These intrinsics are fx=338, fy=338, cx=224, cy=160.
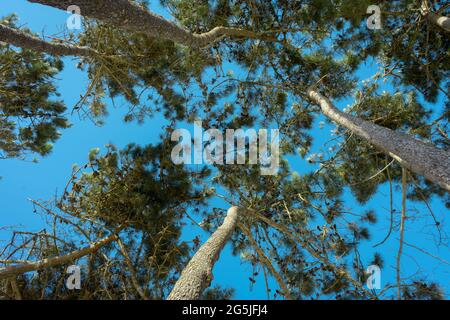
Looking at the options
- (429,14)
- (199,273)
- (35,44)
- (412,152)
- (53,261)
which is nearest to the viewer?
(199,273)

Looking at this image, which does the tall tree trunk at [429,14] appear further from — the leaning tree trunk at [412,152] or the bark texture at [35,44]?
the bark texture at [35,44]

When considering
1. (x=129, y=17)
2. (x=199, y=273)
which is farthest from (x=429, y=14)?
(x=199, y=273)

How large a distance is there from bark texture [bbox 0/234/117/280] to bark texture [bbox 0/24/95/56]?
237 centimetres

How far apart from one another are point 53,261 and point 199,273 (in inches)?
78.2

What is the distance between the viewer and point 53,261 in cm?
370

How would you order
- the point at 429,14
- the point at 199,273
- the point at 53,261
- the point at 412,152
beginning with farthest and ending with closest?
the point at 429,14
the point at 53,261
the point at 412,152
the point at 199,273

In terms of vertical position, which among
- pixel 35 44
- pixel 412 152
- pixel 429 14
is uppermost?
pixel 429 14

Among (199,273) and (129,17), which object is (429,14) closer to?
(129,17)

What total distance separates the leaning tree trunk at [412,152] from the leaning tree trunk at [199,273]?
5.73 feet

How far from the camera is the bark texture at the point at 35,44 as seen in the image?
11.8 feet

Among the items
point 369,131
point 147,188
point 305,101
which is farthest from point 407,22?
point 147,188

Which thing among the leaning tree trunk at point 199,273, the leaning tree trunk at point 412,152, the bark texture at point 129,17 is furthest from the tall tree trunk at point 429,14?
the leaning tree trunk at point 199,273

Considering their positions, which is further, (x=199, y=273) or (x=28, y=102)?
(x=28, y=102)
